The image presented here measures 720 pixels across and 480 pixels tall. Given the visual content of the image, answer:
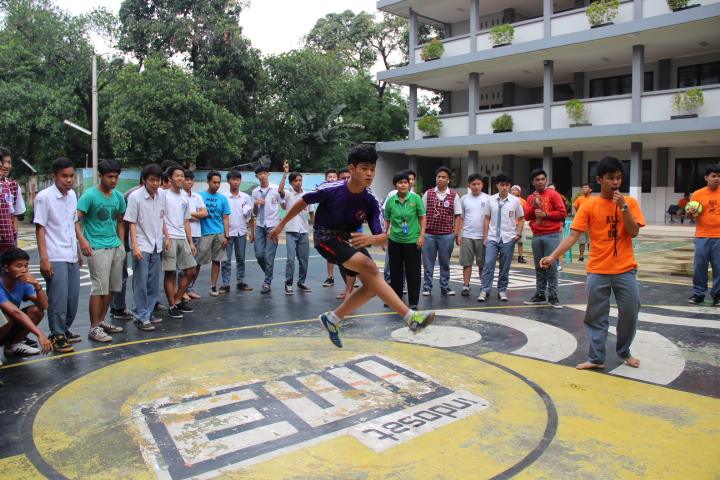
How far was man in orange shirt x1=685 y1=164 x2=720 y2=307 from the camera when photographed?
8.34 metres

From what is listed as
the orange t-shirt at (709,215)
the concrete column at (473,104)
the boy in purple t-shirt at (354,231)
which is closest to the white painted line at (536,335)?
the boy in purple t-shirt at (354,231)

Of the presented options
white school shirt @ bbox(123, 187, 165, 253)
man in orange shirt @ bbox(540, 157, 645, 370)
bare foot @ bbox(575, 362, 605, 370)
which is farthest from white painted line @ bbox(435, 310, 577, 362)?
white school shirt @ bbox(123, 187, 165, 253)

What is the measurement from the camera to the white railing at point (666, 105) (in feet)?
61.6

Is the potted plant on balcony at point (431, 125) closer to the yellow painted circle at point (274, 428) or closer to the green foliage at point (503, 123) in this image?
the green foliage at point (503, 123)

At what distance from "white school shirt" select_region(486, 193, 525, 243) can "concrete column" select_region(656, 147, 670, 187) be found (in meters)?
17.2

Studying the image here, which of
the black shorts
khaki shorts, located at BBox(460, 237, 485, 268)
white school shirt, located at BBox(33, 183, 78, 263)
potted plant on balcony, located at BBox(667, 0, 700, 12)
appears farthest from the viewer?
potted plant on balcony, located at BBox(667, 0, 700, 12)

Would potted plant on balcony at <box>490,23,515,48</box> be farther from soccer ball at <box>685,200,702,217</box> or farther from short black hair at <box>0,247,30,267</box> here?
short black hair at <box>0,247,30,267</box>

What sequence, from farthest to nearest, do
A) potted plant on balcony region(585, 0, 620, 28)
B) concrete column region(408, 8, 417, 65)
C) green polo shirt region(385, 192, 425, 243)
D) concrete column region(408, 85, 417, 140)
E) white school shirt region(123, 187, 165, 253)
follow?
concrete column region(408, 85, 417, 140) < concrete column region(408, 8, 417, 65) < potted plant on balcony region(585, 0, 620, 28) < green polo shirt region(385, 192, 425, 243) < white school shirt region(123, 187, 165, 253)

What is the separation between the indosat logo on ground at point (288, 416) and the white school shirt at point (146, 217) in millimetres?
3060

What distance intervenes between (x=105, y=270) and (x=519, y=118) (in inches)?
Answer: 790

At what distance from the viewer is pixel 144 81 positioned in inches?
1057

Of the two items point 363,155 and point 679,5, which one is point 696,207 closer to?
point 363,155

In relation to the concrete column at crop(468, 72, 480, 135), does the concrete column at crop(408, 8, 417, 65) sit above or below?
above

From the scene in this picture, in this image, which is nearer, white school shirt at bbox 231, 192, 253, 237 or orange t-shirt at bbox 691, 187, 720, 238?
orange t-shirt at bbox 691, 187, 720, 238
